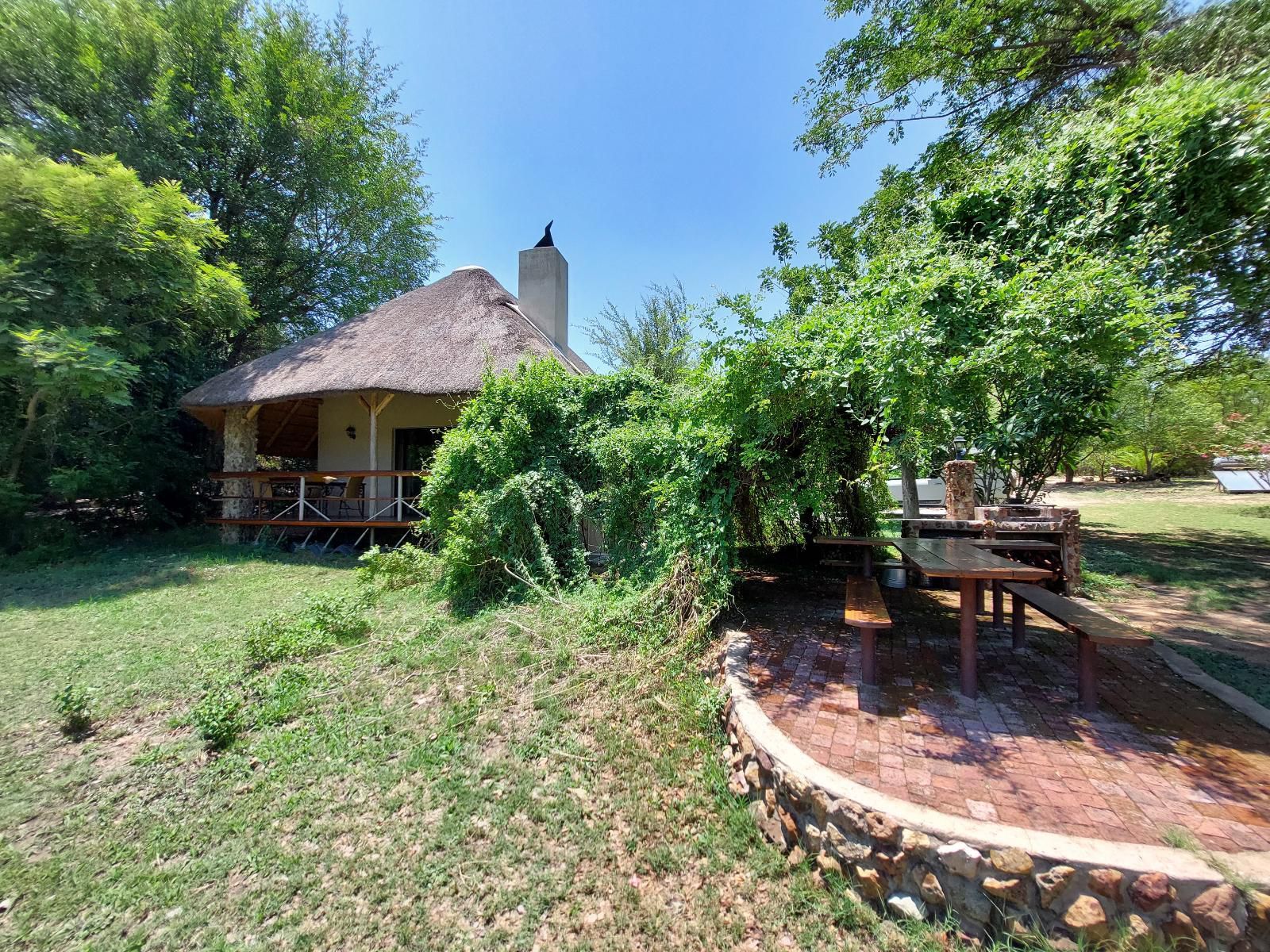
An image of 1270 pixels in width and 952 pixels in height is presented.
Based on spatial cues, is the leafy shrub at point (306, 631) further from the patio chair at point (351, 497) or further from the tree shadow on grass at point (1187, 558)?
the tree shadow on grass at point (1187, 558)

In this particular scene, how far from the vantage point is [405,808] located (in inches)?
108

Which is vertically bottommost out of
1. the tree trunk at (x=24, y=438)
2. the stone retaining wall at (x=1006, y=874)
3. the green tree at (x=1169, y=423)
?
the stone retaining wall at (x=1006, y=874)

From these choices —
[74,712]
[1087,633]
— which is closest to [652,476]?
[1087,633]

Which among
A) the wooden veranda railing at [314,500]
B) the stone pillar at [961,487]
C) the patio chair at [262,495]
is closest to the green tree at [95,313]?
the wooden veranda railing at [314,500]

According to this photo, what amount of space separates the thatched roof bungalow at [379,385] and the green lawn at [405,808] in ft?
17.4

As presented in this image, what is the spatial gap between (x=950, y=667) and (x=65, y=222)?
1424cm

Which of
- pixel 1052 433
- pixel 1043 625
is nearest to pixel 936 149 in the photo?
pixel 1052 433

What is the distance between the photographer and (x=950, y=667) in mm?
3693

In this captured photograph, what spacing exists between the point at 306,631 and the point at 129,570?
6166 millimetres

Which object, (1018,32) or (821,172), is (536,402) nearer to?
(821,172)

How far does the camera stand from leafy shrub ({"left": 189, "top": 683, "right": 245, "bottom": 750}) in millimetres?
3330

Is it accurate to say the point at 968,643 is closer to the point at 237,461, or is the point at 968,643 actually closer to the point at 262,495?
the point at 262,495

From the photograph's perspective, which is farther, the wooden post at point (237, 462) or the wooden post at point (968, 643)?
the wooden post at point (237, 462)

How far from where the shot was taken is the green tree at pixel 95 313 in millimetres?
7961
